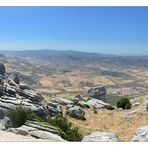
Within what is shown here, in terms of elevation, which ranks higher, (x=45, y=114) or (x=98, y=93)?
(x=45, y=114)

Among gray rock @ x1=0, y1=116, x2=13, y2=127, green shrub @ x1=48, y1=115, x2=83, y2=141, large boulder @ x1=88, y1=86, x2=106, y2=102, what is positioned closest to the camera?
green shrub @ x1=48, y1=115, x2=83, y2=141

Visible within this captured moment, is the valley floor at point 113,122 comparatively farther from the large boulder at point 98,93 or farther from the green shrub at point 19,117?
the large boulder at point 98,93

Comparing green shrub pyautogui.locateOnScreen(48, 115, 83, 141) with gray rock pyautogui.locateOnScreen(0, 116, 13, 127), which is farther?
gray rock pyautogui.locateOnScreen(0, 116, 13, 127)

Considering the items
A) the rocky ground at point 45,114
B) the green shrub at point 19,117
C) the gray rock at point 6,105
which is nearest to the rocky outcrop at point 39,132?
the rocky ground at point 45,114

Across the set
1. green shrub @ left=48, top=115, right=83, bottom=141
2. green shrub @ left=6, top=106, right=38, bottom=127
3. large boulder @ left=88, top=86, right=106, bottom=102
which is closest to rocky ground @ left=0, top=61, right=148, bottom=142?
large boulder @ left=88, top=86, right=106, bottom=102

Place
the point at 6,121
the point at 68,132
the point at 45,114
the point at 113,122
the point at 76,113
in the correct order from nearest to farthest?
the point at 68,132 → the point at 6,121 → the point at 45,114 → the point at 113,122 → the point at 76,113

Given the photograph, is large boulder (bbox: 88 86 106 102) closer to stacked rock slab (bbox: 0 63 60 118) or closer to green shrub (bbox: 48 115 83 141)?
stacked rock slab (bbox: 0 63 60 118)

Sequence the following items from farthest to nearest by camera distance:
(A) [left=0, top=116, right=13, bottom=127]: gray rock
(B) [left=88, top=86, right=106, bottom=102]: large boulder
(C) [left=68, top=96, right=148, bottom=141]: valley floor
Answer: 1. (B) [left=88, top=86, right=106, bottom=102]: large boulder
2. (C) [left=68, top=96, right=148, bottom=141]: valley floor
3. (A) [left=0, top=116, right=13, bottom=127]: gray rock

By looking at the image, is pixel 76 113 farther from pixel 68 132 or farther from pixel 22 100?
pixel 68 132

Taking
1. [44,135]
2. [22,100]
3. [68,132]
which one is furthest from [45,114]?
[44,135]
